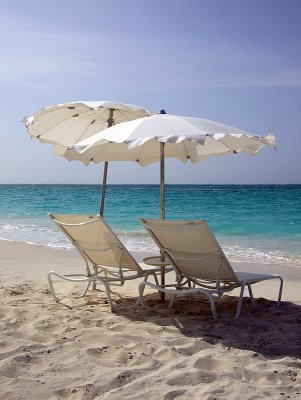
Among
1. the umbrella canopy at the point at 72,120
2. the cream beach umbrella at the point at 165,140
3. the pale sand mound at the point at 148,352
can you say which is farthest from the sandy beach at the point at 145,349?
the umbrella canopy at the point at 72,120

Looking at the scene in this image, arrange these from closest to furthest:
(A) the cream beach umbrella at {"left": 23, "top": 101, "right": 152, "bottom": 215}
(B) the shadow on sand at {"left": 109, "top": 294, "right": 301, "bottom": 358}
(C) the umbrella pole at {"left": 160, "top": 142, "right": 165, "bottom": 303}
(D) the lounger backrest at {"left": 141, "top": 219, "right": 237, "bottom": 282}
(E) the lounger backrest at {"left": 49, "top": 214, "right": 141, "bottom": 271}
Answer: (B) the shadow on sand at {"left": 109, "top": 294, "right": 301, "bottom": 358} → (D) the lounger backrest at {"left": 141, "top": 219, "right": 237, "bottom": 282} → (E) the lounger backrest at {"left": 49, "top": 214, "right": 141, "bottom": 271} → (C) the umbrella pole at {"left": 160, "top": 142, "right": 165, "bottom": 303} → (A) the cream beach umbrella at {"left": 23, "top": 101, "right": 152, "bottom": 215}

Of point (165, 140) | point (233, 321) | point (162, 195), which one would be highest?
point (165, 140)

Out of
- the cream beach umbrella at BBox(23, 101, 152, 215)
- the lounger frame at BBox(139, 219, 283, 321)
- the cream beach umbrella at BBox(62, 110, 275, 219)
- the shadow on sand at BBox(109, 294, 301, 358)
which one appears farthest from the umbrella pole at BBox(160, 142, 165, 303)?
the cream beach umbrella at BBox(23, 101, 152, 215)

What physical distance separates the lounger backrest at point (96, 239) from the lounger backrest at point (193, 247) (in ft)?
1.41

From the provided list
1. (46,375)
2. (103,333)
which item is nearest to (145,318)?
(103,333)

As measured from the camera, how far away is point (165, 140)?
160 inches

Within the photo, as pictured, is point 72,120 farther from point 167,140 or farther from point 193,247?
point 193,247

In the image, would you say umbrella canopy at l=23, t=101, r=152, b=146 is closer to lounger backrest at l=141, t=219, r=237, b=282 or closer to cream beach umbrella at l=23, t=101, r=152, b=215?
cream beach umbrella at l=23, t=101, r=152, b=215

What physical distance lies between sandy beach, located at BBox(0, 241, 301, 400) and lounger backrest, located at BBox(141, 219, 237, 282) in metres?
0.39

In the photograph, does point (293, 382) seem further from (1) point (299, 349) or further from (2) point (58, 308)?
(2) point (58, 308)

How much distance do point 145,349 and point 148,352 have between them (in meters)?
0.06

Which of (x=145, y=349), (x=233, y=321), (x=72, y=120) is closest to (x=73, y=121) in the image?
(x=72, y=120)

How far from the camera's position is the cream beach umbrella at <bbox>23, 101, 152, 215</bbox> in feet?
17.9

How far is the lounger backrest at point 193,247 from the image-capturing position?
167 inches
